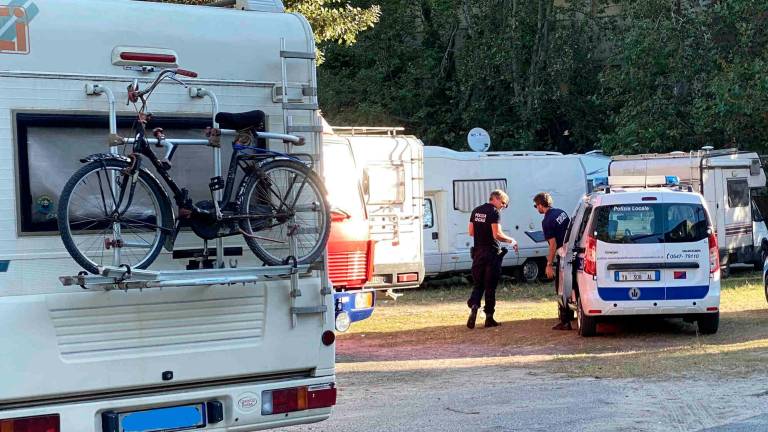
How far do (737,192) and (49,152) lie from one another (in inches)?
778

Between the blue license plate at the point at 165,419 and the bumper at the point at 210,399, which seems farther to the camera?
the blue license plate at the point at 165,419

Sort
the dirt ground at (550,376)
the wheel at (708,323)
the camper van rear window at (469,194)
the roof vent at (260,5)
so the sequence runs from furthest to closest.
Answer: the camper van rear window at (469,194)
the wheel at (708,323)
the dirt ground at (550,376)
the roof vent at (260,5)

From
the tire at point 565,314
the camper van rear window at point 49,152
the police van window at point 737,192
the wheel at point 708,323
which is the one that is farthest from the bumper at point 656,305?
the police van window at point 737,192

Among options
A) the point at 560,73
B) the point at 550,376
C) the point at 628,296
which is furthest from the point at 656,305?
the point at 560,73

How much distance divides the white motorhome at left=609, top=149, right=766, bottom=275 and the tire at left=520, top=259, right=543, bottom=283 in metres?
2.66

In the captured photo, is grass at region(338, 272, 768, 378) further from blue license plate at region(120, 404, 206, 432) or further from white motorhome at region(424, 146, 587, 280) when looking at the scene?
blue license plate at region(120, 404, 206, 432)

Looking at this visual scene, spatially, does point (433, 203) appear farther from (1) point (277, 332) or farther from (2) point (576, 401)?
(1) point (277, 332)

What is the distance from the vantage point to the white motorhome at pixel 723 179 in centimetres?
2272

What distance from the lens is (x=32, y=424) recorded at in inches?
226

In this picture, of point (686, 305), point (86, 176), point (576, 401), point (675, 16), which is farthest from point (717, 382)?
point (675, 16)

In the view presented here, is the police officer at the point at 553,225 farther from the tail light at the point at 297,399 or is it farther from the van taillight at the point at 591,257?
the tail light at the point at 297,399

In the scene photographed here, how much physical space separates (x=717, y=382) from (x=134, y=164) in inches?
243

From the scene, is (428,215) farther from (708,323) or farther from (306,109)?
(306,109)

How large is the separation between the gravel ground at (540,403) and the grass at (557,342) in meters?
0.64
